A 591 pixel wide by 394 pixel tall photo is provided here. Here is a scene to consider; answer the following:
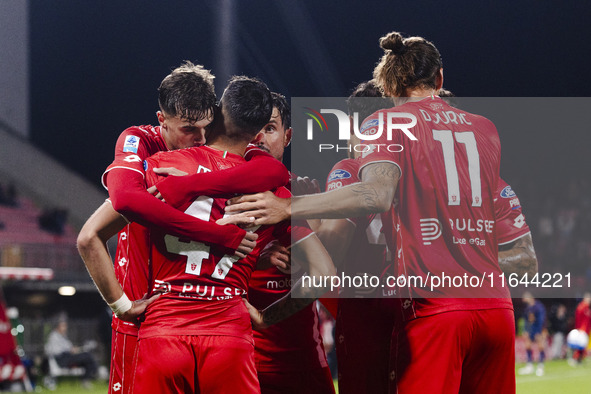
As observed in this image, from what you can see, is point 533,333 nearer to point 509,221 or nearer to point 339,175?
point 509,221

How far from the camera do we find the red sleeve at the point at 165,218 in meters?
2.31

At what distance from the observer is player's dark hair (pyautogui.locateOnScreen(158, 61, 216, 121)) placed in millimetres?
2861

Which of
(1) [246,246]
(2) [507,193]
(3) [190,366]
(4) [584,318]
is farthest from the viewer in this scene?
(4) [584,318]

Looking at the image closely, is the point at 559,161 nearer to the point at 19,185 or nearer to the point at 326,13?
the point at 326,13

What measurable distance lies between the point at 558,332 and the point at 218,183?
1736 centimetres

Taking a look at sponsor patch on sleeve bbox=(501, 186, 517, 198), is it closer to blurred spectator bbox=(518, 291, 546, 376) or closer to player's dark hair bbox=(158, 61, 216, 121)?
player's dark hair bbox=(158, 61, 216, 121)

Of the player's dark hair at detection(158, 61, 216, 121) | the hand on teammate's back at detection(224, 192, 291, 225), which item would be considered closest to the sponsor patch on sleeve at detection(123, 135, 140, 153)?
the player's dark hair at detection(158, 61, 216, 121)

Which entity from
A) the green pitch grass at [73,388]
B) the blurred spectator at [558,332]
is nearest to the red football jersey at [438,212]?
the green pitch grass at [73,388]

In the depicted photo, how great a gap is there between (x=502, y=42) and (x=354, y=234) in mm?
14803

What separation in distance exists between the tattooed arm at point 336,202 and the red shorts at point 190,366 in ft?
1.63

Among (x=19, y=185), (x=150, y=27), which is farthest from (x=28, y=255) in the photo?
(x=150, y=27)

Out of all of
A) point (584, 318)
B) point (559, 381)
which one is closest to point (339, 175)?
point (559, 381)

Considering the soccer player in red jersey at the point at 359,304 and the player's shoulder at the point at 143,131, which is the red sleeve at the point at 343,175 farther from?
the player's shoulder at the point at 143,131

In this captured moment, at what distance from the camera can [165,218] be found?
2.30 metres
